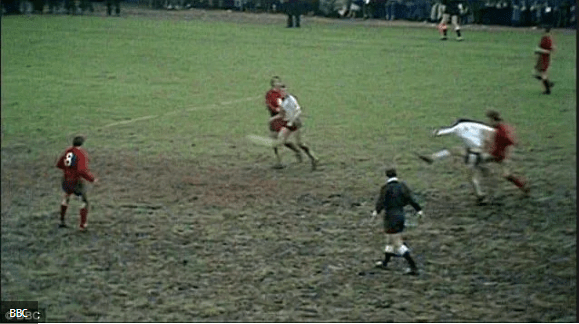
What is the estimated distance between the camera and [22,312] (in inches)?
308

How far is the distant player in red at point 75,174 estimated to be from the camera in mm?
9250

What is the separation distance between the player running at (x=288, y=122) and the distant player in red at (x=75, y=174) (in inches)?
110

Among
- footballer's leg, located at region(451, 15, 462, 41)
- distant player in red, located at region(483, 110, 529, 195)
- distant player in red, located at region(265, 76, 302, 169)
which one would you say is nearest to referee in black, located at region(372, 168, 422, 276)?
distant player in red, located at region(483, 110, 529, 195)

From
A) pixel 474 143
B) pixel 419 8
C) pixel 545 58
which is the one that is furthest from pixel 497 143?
pixel 419 8

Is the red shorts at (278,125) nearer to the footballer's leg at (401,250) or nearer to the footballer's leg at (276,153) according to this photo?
the footballer's leg at (276,153)

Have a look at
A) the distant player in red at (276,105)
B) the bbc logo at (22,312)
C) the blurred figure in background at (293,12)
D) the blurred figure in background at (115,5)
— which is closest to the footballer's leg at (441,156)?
the distant player in red at (276,105)

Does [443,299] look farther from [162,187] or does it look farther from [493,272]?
[162,187]

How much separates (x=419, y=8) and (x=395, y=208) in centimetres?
320

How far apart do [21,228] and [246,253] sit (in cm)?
176

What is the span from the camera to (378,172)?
1136cm

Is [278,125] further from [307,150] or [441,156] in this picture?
[441,156]

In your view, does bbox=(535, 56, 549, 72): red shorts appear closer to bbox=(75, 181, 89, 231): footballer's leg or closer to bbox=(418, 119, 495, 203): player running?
bbox=(418, 119, 495, 203): player running

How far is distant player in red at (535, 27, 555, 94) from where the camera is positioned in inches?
412

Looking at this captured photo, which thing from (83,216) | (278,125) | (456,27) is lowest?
(83,216)
